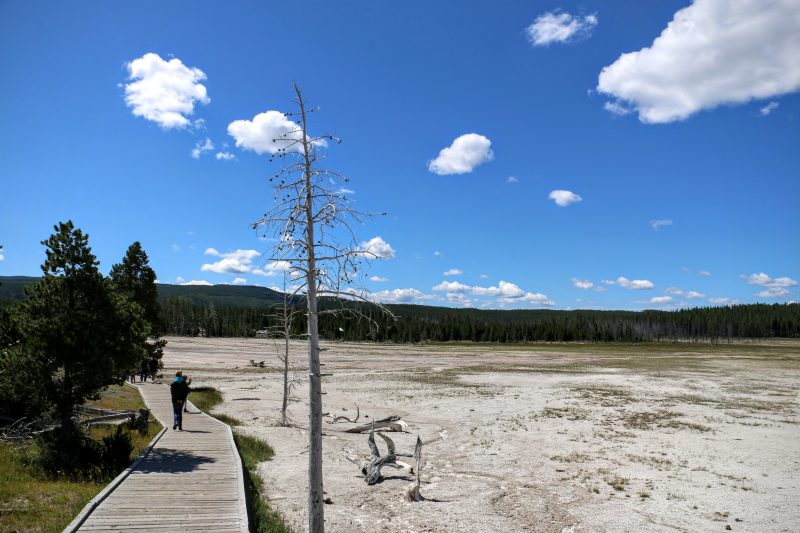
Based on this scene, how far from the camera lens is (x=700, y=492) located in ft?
47.8

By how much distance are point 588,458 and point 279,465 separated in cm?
1111

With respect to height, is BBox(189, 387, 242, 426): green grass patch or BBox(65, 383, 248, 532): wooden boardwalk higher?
BBox(65, 383, 248, 532): wooden boardwalk

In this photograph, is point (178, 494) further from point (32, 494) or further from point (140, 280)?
point (140, 280)

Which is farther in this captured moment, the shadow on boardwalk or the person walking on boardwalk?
the person walking on boardwalk

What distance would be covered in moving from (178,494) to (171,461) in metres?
2.81

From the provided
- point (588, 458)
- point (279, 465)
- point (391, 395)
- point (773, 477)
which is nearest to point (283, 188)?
point (279, 465)

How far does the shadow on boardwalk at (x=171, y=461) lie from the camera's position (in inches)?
492

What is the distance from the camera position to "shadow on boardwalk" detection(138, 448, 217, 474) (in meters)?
12.5

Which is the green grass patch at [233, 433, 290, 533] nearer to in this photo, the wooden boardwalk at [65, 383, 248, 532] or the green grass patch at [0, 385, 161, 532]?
→ the wooden boardwalk at [65, 383, 248, 532]

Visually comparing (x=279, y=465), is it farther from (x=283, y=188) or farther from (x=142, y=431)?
(x=283, y=188)

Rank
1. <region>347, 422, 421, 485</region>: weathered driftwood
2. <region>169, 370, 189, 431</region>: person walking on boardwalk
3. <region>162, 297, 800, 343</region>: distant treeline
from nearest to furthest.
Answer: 1. <region>347, 422, 421, 485</region>: weathered driftwood
2. <region>169, 370, 189, 431</region>: person walking on boardwalk
3. <region>162, 297, 800, 343</region>: distant treeline

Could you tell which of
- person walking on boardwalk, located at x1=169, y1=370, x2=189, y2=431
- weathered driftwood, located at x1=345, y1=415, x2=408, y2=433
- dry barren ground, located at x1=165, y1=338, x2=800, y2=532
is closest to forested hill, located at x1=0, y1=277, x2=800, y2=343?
dry barren ground, located at x1=165, y1=338, x2=800, y2=532

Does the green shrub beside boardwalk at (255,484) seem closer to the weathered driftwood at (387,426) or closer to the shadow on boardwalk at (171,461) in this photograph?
the shadow on boardwalk at (171,461)

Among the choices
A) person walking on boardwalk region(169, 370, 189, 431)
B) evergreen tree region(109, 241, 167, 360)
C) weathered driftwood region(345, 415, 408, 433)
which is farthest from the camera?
evergreen tree region(109, 241, 167, 360)
